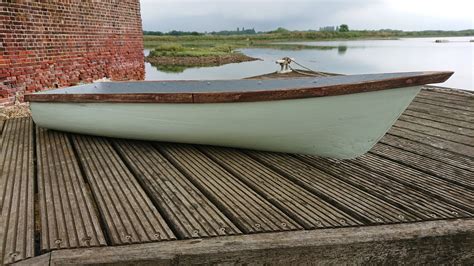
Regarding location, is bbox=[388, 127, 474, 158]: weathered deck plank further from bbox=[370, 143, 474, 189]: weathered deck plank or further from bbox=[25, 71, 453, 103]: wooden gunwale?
bbox=[25, 71, 453, 103]: wooden gunwale

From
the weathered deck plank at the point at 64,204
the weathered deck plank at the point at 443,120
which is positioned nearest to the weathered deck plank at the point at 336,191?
the weathered deck plank at the point at 64,204

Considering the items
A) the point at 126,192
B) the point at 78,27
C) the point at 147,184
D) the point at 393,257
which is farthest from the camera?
the point at 78,27

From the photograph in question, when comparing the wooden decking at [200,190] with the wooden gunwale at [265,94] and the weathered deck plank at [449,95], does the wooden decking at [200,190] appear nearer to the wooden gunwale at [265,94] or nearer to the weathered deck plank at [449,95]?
the wooden gunwale at [265,94]

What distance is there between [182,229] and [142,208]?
1.16 ft

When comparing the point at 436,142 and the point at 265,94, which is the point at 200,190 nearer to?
the point at 265,94

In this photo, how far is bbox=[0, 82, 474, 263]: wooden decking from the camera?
5.84 feet

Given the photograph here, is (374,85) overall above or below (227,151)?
above

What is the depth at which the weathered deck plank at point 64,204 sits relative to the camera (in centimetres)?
168

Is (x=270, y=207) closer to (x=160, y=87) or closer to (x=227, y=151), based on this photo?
(x=227, y=151)

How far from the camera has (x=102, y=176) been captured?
2461 millimetres

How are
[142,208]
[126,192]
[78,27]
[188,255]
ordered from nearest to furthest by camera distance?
[188,255]
[142,208]
[126,192]
[78,27]

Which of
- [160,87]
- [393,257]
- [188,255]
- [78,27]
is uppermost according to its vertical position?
[78,27]

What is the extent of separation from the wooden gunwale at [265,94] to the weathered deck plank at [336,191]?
59 cm

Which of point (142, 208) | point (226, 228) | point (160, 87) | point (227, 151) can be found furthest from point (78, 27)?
point (226, 228)
